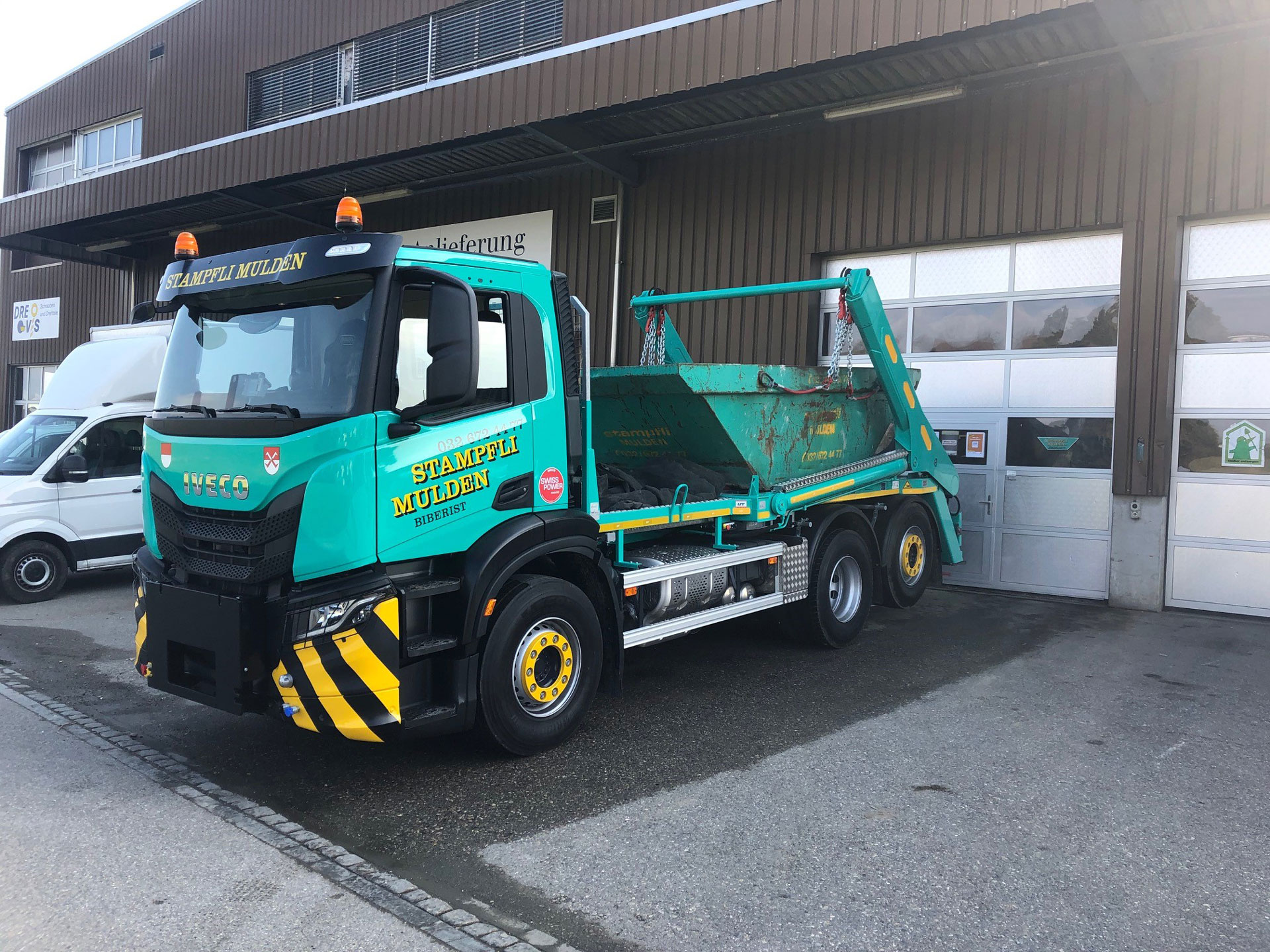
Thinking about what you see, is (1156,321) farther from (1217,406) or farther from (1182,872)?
(1182,872)

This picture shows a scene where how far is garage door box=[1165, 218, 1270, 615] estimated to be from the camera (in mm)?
8953

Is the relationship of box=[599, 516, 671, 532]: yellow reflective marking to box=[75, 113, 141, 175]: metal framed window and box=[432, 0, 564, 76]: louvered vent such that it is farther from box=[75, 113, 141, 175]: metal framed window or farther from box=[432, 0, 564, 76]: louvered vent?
box=[75, 113, 141, 175]: metal framed window

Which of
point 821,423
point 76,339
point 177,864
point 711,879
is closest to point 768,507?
point 821,423

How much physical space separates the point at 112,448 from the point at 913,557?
808cm

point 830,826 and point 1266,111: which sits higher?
point 1266,111

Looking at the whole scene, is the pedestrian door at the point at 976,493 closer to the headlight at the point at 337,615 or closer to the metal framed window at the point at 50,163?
the headlight at the point at 337,615

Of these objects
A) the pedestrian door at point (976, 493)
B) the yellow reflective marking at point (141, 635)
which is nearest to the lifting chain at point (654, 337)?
the pedestrian door at point (976, 493)

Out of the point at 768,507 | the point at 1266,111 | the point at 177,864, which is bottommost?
the point at 177,864

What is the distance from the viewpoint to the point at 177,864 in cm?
379

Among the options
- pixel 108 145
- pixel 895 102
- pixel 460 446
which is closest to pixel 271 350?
pixel 460 446

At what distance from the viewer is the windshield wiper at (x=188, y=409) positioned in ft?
15.5

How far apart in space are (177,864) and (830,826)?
269cm

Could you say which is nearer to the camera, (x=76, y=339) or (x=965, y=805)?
(x=965, y=805)

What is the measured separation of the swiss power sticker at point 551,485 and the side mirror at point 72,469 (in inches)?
263
